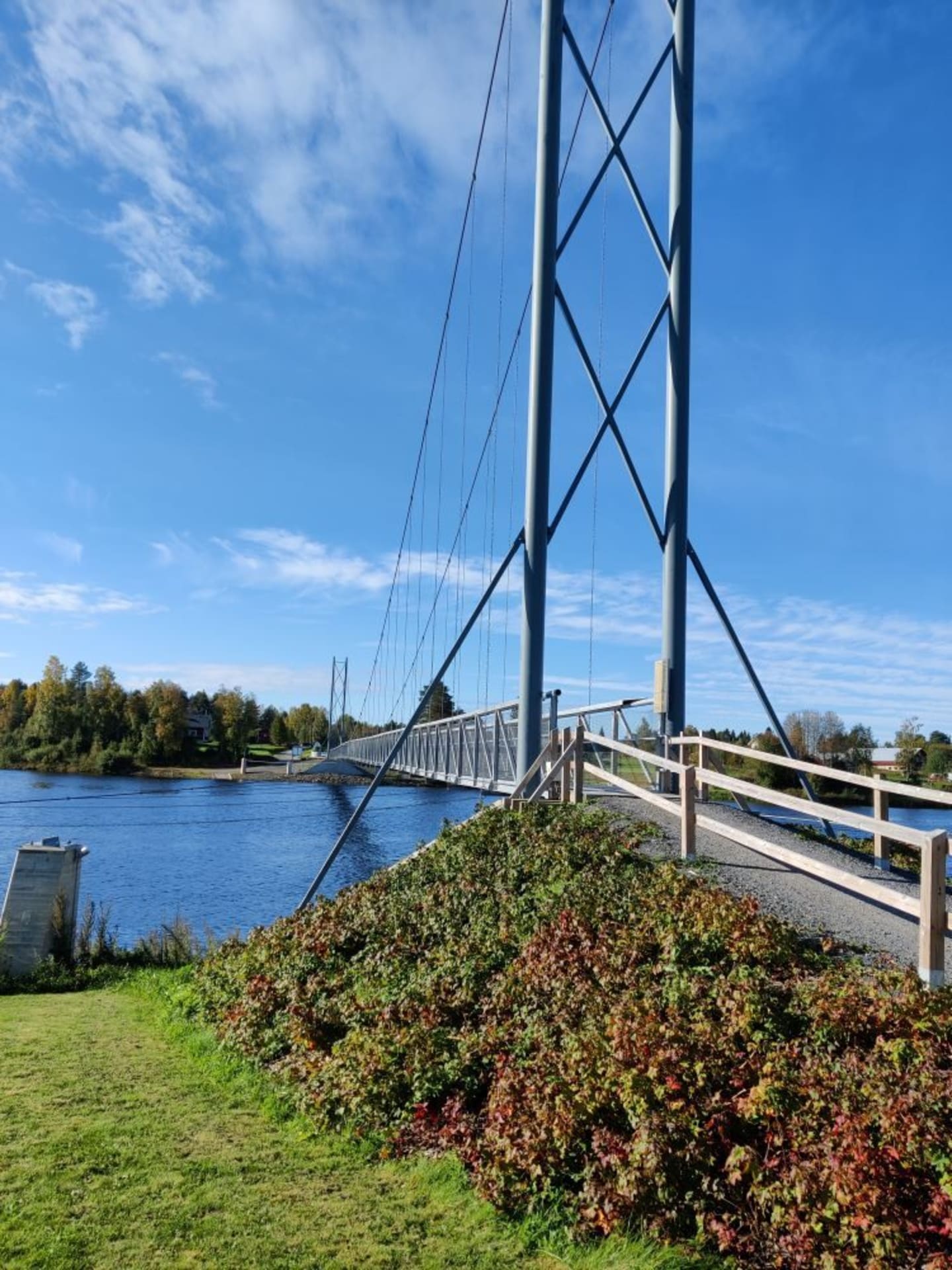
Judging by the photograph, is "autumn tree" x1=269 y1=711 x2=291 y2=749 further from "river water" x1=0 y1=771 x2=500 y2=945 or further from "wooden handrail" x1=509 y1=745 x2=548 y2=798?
"wooden handrail" x1=509 y1=745 x2=548 y2=798

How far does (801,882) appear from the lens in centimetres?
834

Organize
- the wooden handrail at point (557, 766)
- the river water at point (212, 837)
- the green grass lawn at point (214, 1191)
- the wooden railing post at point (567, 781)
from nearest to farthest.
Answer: the green grass lawn at point (214, 1191) < the wooden handrail at point (557, 766) < the wooden railing post at point (567, 781) < the river water at point (212, 837)

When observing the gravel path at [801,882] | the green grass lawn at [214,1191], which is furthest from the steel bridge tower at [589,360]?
the green grass lawn at [214,1191]

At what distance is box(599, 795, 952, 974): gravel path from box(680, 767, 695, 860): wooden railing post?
6.1 inches

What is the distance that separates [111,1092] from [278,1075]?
1.08 meters

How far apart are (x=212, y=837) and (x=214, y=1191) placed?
31527 millimetres

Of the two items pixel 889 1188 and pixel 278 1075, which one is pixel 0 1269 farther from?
pixel 889 1188

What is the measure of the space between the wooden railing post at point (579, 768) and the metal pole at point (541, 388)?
117 centimetres

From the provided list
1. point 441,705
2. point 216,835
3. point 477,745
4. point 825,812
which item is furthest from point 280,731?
point 825,812

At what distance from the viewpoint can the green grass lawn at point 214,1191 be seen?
4.29 meters

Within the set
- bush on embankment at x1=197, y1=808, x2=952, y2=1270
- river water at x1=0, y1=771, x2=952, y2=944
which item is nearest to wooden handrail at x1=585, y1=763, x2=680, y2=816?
bush on embankment at x1=197, y1=808, x2=952, y2=1270

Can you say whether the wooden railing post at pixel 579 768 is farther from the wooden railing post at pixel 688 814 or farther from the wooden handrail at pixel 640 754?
the wooden railing post at pixel 688 814

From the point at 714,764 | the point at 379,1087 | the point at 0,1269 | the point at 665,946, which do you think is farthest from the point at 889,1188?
the point at 714,764

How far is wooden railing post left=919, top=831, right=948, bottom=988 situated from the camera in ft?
17.2
